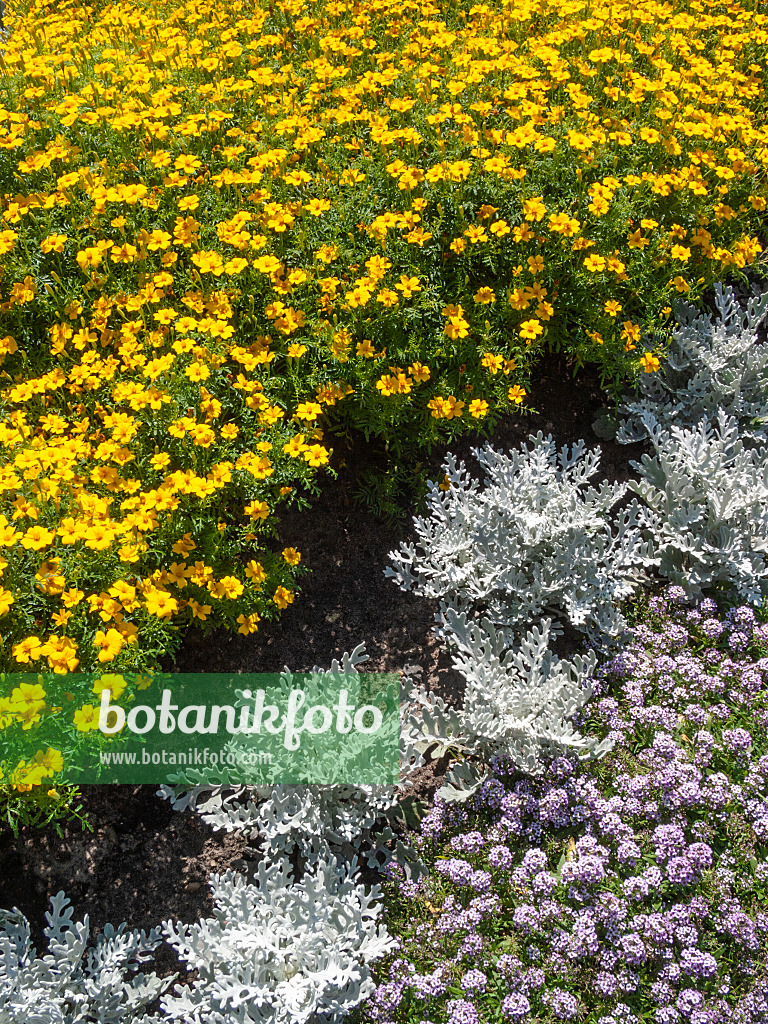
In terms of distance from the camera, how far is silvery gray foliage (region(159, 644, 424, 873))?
299cm

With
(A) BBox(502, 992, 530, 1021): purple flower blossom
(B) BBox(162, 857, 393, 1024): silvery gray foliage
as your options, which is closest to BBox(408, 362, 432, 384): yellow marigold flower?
(B) BBox(162, 857, 393, 1024): silvery gray foliage

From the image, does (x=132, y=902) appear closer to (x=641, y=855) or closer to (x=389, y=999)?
(x=389, y=999)

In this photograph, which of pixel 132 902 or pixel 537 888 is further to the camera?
pixel 132 902

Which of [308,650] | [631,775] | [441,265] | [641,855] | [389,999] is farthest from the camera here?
[441,265]

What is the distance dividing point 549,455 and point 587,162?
1414 mm

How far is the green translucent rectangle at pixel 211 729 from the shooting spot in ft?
9.06

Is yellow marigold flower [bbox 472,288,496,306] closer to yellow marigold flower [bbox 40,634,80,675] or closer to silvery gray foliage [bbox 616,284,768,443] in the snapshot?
silvery gray foliage [bbox 616,284,768,443]

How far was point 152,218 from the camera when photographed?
12.8ft

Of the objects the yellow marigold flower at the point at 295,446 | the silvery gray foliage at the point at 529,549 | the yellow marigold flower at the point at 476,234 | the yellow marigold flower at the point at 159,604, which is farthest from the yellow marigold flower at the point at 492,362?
the yellow marigold flower at the point at 159,604

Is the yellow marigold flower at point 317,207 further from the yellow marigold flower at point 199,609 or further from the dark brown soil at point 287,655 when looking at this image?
the yellow marigold flower at point 199,609

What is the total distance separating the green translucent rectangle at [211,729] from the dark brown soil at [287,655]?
144 millimetres

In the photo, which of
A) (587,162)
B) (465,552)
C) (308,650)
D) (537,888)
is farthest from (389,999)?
(587,162)

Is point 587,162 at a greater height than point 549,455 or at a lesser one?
greater

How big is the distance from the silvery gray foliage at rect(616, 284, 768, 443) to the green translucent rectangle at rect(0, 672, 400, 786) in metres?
1.89
